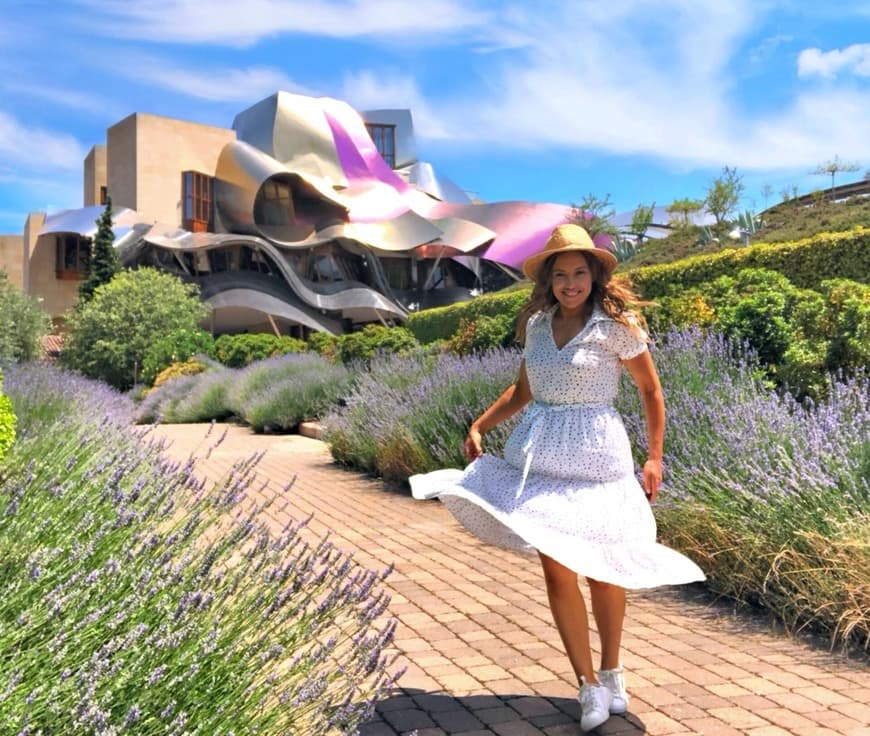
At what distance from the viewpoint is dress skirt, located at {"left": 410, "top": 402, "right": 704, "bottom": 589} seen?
2721 mm

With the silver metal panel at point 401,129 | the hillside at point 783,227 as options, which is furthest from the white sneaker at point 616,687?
the silver metal panel at point 401,129

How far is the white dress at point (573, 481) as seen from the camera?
2.74 m

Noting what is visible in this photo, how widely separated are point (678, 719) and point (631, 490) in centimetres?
82

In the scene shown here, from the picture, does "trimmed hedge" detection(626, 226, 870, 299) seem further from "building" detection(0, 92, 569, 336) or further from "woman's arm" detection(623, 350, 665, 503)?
"building" detection(0, 92, 569, 336)

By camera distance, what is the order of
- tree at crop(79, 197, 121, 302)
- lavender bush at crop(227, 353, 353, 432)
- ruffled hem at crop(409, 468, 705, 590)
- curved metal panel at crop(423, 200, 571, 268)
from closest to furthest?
1. ruffled hem at crop(409, 468, 705, 590)
2. lavender bush at crop(227, 353, 353, 432)
3. tree at crop(79, 197, 121, 302)
4. curved metal panel at crop(423, 200, 571, 268)

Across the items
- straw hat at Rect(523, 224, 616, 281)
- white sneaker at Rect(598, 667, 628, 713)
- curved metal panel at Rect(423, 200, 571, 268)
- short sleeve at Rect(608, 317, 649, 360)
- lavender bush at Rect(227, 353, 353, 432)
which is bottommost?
lavender bush at Rect(227, 353, 353, 432)

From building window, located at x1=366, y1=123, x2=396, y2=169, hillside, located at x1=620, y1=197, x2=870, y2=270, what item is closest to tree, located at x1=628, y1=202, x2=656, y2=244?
hillside, located at x1=620, y1=197, x2=870, y2=270

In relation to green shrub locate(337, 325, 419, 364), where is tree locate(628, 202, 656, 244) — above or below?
above

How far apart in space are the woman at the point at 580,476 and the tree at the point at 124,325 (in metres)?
29.7

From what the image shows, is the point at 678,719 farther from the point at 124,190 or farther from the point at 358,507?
the point at 124,190

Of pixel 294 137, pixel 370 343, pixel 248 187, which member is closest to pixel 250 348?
pixel 370 343

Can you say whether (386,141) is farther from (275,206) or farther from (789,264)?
(789,264)

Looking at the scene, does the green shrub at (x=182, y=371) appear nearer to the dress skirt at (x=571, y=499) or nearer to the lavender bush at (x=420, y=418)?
the lavender bush at (x=420, y=418)

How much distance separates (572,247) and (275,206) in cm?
5054
